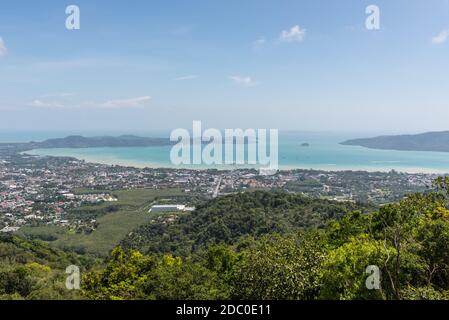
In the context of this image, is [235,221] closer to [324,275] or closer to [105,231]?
[105,231]

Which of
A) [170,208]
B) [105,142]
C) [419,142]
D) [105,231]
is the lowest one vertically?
[105,231]

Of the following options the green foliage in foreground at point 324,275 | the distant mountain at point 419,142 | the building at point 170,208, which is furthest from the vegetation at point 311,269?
the distant mountain at point 419,142

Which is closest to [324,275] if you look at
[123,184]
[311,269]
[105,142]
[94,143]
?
[311,269]

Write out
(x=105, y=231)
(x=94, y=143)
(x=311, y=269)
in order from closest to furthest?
(x=311, y=269) → (x=105, y=231) → (x=94, y=143)
